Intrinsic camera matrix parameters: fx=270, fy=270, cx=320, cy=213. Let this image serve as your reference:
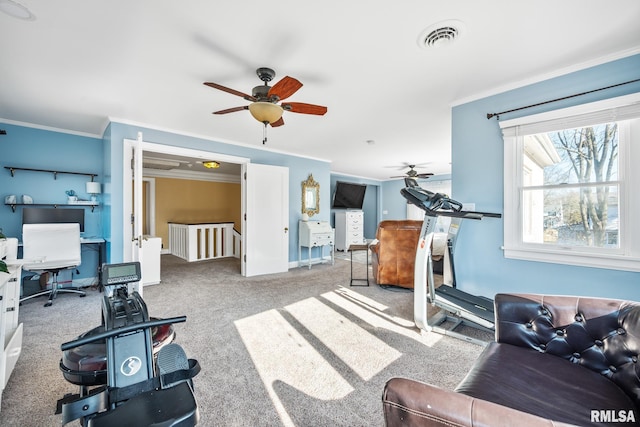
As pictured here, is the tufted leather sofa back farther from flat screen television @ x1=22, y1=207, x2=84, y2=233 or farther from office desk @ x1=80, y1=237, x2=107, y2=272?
flat screen television @ x1=22, y1=207, x2=84, y2=233

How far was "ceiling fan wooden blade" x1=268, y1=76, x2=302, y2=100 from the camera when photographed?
6.38ft

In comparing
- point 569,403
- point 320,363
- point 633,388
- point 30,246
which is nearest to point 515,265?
point 633,388

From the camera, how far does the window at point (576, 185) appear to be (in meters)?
1.93

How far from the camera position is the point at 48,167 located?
12.6 ft

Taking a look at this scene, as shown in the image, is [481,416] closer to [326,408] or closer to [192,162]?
[326,408]

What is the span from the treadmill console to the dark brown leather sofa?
1.29 meters

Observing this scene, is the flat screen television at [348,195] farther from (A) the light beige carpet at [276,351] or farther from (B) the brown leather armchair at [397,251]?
(A) the light beige carpet at [276,351]

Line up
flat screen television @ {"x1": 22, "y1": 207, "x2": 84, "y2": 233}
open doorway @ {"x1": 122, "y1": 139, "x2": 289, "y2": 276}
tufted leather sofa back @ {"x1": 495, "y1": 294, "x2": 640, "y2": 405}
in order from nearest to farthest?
1. tufted leather sofa back @ {"x1": 495, "y1": 294, "x2": 640, "y2": 405}
2. flat screen television @ {"x1": 22, "y1": 207, "x2": 84, "y2": 233}
3. open doorway @ {"x1": 122, "y1": 139, "x2": 289, "y2": 276}

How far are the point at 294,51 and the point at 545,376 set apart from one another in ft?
7.75

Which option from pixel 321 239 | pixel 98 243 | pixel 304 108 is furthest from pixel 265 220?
pixel 304 108

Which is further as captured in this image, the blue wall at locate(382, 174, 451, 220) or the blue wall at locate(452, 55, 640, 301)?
the blue wall at locate(382, 174, 451, 220)

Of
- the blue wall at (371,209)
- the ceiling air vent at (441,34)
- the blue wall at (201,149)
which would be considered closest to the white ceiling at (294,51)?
the ceiling air vent at (441,34)

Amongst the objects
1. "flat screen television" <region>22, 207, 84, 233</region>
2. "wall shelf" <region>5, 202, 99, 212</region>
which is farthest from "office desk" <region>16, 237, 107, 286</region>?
"wall shelf" <region>5, 202, 99, 212</region>

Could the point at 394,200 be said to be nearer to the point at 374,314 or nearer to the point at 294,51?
the point at 374,314
